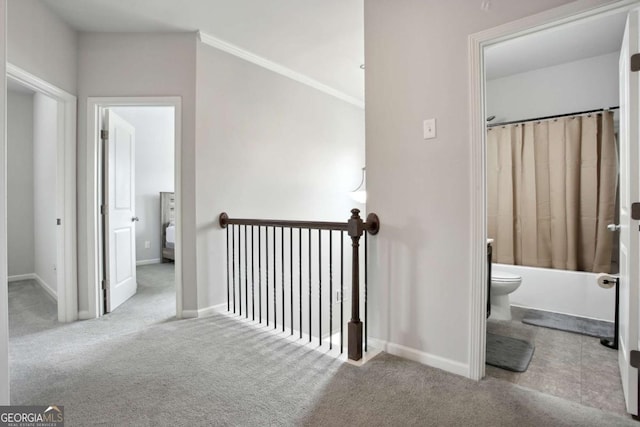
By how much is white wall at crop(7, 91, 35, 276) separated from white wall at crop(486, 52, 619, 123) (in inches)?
233

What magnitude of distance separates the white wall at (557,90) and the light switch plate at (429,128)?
7.41ft

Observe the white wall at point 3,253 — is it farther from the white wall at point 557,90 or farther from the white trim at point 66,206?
the white wall at point 557,90

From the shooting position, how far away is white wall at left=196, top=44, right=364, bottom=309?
2746 mm

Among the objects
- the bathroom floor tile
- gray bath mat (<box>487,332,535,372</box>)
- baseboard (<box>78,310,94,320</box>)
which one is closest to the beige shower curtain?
the bathroom floor tile

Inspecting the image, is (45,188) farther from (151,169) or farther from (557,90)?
(557,90)

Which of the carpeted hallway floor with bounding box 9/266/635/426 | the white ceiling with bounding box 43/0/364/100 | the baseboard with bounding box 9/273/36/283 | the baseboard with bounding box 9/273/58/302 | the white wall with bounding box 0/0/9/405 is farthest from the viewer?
the baseboard with bounding box 9/273/36/283

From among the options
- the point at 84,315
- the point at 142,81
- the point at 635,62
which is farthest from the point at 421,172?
the point at 84,315

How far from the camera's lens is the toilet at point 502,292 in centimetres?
268

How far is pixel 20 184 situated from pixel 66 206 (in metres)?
2.52

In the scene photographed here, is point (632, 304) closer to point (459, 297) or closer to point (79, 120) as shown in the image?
point (459, 297)

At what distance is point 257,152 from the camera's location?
10.3 feet

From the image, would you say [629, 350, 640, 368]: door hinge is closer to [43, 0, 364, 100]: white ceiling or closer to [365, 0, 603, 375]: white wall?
[365, 0, 603, 375]: white wall

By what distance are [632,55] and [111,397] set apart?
2945 millimetres

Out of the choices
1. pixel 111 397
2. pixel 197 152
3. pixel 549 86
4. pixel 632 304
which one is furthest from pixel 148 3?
pixel 549 86
